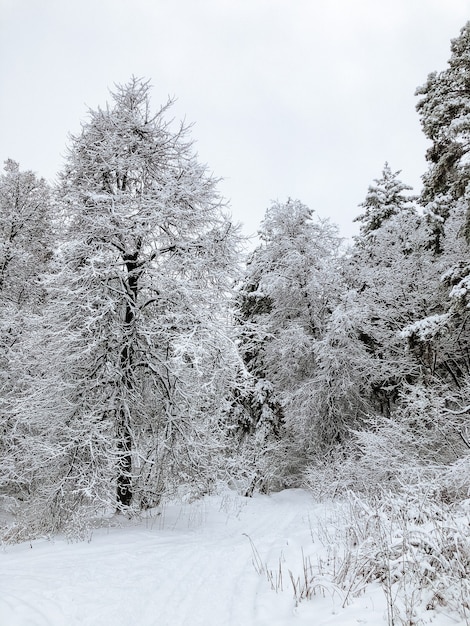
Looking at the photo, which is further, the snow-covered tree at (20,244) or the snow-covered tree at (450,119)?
the snow-covered tree at (20,244)

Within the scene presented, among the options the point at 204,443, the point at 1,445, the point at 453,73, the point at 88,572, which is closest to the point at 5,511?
the point at 1,445

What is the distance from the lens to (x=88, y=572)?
4.53 metres

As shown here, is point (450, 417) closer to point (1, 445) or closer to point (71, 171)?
point (71, 171)

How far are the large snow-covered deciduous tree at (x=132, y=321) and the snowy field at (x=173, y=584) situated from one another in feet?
4.81

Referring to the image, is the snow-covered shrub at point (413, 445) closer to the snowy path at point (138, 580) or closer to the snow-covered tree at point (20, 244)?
the snowy path at point (138, 580)

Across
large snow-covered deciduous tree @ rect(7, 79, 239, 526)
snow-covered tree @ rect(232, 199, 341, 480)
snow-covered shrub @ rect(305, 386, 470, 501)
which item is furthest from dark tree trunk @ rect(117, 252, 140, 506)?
snow-covered tree @ rect(232, 199, 341, 480)

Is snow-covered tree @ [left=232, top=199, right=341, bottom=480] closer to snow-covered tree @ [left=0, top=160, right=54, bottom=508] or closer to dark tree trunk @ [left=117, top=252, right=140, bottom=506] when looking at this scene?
dark tree trunk @ [left=117, top=252, right=140, bottom=506]

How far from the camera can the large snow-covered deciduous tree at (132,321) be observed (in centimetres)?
782

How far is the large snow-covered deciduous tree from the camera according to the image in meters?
7.82

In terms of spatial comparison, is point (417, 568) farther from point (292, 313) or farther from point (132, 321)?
point (292, 313)

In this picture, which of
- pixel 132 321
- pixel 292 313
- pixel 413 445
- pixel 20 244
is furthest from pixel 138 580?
pixel 292 313

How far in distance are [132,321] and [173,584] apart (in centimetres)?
535

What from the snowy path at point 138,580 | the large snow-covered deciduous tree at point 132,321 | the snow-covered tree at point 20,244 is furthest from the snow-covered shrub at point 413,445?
the snow-covered tree at point 20,244

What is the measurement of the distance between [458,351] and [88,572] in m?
13.9
